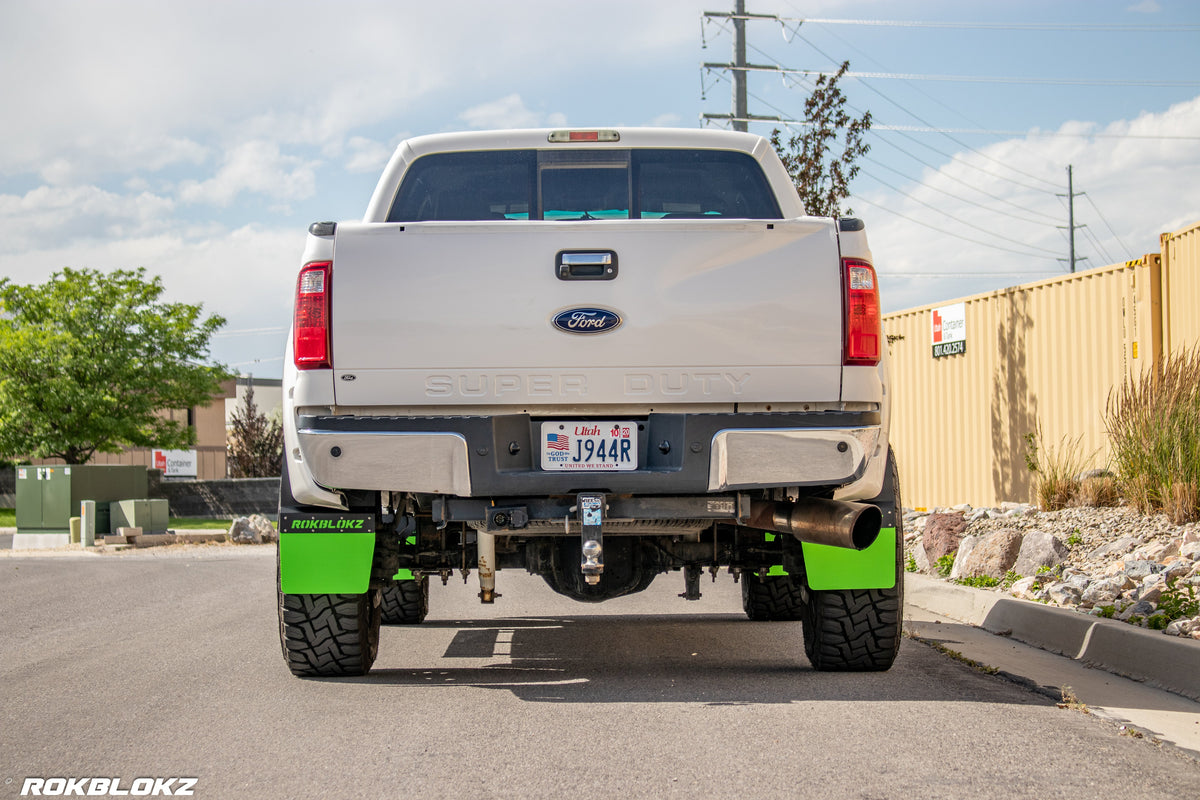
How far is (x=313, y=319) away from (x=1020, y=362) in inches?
410

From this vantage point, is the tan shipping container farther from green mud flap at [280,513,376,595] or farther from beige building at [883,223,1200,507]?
green mud flap at [280,513,376,595]

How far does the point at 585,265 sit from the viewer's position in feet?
16.8

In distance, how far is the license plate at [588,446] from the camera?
5.09m

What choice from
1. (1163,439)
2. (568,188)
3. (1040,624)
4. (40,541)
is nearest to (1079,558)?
(1163,439)

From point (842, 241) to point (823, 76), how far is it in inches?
579

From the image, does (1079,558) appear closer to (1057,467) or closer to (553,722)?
(1057,467)

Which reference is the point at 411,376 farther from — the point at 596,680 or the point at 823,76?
the point at 823,76

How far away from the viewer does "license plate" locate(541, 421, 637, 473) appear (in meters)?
5.09

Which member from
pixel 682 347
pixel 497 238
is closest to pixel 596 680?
pixel 682 347

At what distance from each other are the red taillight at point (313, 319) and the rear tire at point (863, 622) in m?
2.58

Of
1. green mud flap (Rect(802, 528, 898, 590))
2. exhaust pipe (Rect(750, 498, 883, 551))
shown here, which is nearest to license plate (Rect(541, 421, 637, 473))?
exhaust pipe (Rect(750, 498, 883, 551))

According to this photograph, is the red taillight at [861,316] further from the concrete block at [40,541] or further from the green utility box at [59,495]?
the concrete block at [40,541]

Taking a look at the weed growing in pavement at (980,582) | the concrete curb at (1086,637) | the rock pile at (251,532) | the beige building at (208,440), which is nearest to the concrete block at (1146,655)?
the concrete curb at (1086,637)

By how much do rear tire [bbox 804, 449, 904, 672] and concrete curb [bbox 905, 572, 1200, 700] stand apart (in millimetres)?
1266
